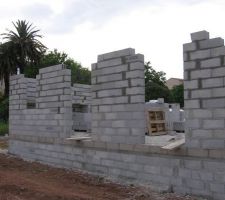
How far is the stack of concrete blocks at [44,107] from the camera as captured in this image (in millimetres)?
10945

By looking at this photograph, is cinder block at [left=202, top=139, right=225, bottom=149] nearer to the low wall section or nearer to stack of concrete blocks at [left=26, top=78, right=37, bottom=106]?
the low wall section

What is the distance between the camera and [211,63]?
7168 mm

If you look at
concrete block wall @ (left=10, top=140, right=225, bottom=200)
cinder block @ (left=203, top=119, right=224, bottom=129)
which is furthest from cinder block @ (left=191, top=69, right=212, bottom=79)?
concrete block wall @ (left=10, top=140, right=225, bottom=200)

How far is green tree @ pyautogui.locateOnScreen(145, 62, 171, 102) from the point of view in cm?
3869

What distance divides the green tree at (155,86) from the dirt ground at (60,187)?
2859 cm

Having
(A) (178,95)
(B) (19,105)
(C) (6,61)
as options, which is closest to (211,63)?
(B) (19,105)

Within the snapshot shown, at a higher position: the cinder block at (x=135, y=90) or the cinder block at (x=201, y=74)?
the cinder block at (x=201, y=74)

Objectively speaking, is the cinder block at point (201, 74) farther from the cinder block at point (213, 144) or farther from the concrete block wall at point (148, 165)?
the concrete block wall at point (148, 165)

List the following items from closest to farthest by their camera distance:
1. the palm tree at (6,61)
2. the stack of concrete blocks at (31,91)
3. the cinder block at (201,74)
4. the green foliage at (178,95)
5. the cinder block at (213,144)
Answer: the cinder block at (213,144) → the cinder block at (201,74) → the stack of concrete blocks at (31,91) → the palm tree at (6,61) → the green foliage at (178,95)

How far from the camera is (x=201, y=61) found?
7332 millimetres

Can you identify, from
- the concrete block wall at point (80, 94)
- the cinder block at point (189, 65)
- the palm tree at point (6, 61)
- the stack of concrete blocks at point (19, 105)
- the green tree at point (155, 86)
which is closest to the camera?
the cinder block at point (189, 65)

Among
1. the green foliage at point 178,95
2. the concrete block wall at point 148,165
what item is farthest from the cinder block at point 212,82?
the green foliage at point 178,95

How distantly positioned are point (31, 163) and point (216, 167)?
6.58m

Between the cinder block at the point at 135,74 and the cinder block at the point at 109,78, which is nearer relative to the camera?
the cinder block at the point at 135,74
